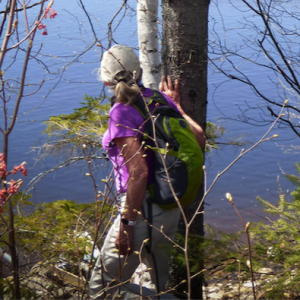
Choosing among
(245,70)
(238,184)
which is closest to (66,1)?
(245,70)

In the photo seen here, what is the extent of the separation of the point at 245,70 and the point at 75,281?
13358 mm

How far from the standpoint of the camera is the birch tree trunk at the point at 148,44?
433 cm

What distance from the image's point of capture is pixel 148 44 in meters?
4.43

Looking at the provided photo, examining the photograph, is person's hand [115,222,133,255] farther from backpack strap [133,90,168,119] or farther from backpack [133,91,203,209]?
backpack strap [133,90,168,119]

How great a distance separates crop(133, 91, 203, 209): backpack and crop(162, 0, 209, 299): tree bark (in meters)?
0.70

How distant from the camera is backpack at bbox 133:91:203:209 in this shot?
267 centimetres

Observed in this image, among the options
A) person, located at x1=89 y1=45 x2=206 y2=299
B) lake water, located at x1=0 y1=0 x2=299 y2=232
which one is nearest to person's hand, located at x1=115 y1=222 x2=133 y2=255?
person, located at x1=89 y1=45 x2=206 y2=299

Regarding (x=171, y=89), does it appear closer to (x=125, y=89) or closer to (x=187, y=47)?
(x=187, y=47)

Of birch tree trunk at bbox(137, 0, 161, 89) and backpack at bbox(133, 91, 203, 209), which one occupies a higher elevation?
birch tree trunk at bbox(137, 0, 161, 89)

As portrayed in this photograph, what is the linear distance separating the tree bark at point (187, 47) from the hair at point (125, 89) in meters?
0.82

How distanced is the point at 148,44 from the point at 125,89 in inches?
79.5

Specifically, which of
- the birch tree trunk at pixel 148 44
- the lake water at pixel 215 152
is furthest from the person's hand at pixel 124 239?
the lake water at pixel 215 152

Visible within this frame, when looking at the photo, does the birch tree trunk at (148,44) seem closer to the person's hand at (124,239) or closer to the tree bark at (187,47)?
the tree bark at (187,47)

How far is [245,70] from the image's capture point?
51.3 ft
